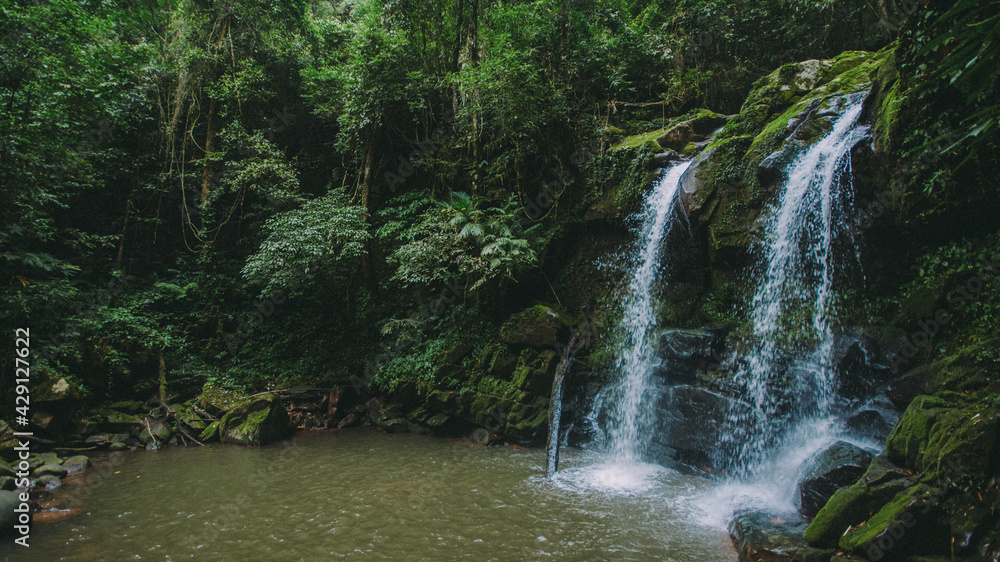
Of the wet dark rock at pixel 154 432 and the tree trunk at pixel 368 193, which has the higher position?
the tree trunk at pixel 368 193

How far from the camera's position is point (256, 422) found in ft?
26.4

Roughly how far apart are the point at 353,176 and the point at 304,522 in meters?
9.65

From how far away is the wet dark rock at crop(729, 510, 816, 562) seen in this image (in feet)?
12.8

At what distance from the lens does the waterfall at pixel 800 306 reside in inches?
230

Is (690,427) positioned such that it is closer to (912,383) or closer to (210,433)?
(912,383)

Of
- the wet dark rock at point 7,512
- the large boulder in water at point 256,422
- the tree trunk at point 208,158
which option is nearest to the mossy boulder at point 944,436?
the wet dark rock at point 7,512

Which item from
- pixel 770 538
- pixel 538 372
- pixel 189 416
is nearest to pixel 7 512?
pixel 189 416

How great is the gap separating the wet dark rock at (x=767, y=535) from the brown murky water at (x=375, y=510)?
0.60 feet

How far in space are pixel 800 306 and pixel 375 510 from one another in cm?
639

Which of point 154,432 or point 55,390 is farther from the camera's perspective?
point 154,432

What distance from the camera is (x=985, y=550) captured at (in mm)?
2986

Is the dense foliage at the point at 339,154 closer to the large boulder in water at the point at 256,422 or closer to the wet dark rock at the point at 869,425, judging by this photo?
the large boulder in water at the point at 256,422

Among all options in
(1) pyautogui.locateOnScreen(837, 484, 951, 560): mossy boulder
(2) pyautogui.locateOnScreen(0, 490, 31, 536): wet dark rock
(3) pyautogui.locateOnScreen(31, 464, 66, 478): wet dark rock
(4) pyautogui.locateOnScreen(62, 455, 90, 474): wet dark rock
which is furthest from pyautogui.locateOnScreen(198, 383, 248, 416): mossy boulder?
(1) pyautogui.locateOnScreen(837, 484, 951, 560): mossy boulder

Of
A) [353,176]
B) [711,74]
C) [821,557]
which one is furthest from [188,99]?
[821,557]
